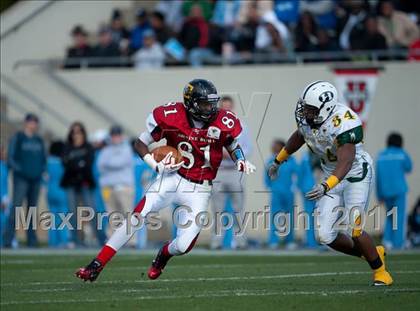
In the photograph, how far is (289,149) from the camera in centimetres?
987

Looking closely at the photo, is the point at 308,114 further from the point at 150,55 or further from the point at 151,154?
the point at 150,55

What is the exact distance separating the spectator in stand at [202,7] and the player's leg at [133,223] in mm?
9316

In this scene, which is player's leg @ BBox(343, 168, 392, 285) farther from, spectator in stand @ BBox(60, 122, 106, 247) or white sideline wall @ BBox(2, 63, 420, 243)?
white sideline wall @ BBox(2, 63, 420, 243)

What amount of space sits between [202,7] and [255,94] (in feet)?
9.18

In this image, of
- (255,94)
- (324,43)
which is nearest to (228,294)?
(255,94)

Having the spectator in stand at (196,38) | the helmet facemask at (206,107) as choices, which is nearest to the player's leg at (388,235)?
the spectator in stand at (196,38)

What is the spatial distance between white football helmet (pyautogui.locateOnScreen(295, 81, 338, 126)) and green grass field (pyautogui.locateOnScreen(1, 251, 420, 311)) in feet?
4.74

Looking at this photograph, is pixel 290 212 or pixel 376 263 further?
pixel 290 212

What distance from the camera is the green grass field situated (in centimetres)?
809

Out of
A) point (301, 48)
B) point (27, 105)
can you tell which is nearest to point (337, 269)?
point (301, 48)

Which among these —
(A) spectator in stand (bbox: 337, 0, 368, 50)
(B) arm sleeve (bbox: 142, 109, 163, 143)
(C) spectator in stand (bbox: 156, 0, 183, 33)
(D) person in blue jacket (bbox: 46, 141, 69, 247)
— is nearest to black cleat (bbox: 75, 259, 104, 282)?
(B) arm sleeve (bbox: 142, 109, 163, 143)

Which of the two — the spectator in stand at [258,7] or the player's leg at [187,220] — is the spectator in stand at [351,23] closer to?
the spectator in stand at [258,7]

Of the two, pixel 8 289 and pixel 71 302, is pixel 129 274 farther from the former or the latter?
pixel 71 302

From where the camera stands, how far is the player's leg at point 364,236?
30.5 ft
